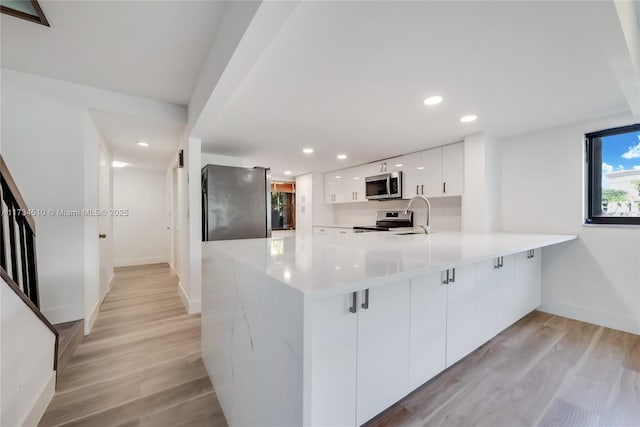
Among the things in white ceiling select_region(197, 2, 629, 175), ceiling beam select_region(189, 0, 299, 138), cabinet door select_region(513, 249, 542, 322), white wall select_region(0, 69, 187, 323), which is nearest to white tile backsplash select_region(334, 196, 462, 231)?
cabinet door select_region(513, 249, 542, 322)

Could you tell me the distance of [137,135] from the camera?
311cm

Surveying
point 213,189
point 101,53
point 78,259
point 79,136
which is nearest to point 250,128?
point 213,189

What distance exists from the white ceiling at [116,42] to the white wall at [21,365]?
4.98 feet

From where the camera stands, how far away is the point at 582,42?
143 cm

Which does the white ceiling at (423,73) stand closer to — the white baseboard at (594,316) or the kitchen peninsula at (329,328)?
the kitchen peninsula at (329,328)

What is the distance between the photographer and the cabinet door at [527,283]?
2451mm

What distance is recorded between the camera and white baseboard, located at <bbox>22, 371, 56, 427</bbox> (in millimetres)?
1274

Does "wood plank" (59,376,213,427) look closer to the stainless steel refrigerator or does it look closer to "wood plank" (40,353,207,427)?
"wood plank" (40,353,207,427)

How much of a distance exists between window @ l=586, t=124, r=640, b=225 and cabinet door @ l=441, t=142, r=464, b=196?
115cm

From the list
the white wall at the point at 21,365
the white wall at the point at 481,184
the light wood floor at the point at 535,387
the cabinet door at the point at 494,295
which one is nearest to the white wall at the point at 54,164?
the white wall at the point at 21,365

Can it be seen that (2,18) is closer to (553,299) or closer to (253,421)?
(253,421)

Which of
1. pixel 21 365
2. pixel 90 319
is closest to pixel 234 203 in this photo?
pixel 90 319

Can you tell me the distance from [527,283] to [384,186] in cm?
223

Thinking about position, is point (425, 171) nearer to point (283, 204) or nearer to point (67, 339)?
point (283, 204)
